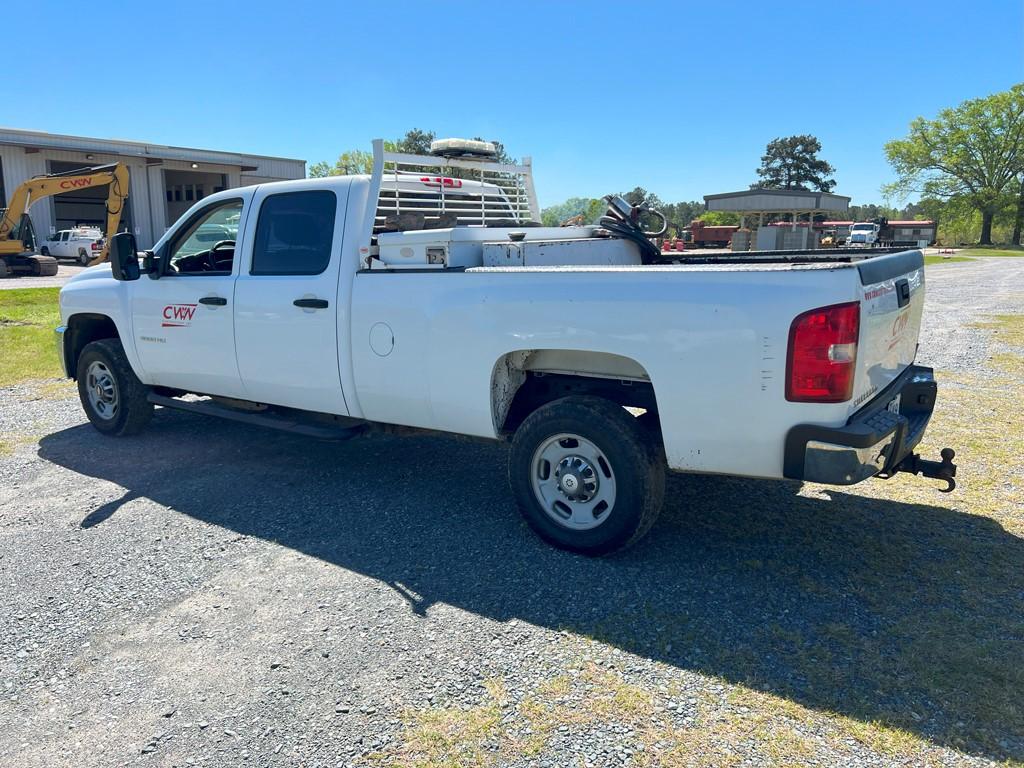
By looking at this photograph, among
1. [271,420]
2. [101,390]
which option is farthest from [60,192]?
[271,420]

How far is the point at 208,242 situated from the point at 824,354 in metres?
4.85

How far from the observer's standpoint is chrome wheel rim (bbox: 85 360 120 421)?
22.5 feet

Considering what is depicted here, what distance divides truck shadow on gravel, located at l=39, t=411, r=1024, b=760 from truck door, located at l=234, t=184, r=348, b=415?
0.76 m

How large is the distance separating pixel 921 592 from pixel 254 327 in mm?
4347

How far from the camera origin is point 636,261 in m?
5.72

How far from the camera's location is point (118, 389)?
6.74 metres

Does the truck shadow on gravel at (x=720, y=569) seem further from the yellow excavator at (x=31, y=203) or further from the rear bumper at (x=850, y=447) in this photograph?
the yellow excavator at (x=31, y=203)

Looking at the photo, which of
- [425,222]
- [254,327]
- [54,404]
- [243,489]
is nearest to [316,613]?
[243,489]

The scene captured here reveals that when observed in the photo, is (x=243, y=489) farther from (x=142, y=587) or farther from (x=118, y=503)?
(x=142, y=587)

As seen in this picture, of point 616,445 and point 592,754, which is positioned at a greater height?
point 616,445

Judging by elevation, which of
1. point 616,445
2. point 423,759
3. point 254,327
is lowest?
point 423,759

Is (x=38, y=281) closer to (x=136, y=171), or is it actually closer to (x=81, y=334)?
(x=136, y=171)

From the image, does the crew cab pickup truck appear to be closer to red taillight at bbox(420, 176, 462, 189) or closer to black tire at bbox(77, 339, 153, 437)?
black tire at bbox(77, 339, 153, 437)

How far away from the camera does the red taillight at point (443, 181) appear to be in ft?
19.4
